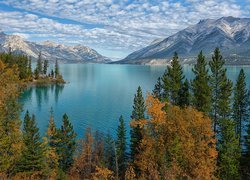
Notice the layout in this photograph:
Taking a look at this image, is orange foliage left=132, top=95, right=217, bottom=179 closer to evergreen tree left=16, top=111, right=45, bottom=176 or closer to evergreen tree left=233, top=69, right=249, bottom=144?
evergreen tree left=16, top=111, right=45, bottom=176

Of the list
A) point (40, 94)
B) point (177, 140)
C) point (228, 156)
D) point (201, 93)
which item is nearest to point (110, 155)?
point (201, 93)

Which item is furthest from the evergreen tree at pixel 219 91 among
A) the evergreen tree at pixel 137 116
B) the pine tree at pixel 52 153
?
the pine tree at pixel 52 153

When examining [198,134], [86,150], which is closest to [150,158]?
[198,134]

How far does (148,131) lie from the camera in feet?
152

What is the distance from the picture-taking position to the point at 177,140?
4378 cm

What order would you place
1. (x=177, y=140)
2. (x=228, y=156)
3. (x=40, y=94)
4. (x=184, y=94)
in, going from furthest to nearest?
(x=40, y=94) → (x=184, y=94) → (x=228, y=156) → (x=177, y=140)

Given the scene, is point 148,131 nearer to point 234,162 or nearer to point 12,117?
point 234,162

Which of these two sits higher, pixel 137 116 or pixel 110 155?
pixel 137 116

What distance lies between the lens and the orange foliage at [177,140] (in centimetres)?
4244

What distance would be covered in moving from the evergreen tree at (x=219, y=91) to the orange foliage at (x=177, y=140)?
50.9 ft

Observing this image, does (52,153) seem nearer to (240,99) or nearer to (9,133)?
(9,133)

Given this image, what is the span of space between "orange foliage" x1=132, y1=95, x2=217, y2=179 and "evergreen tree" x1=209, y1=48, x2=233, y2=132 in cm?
1550

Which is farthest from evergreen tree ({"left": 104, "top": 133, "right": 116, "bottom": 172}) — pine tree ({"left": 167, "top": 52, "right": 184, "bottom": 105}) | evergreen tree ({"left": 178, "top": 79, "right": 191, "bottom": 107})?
evergreen tree ({"left": 178, "top": 79, "right": 191, "bottom": 107})

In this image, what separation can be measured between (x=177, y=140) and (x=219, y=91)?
23053mm
